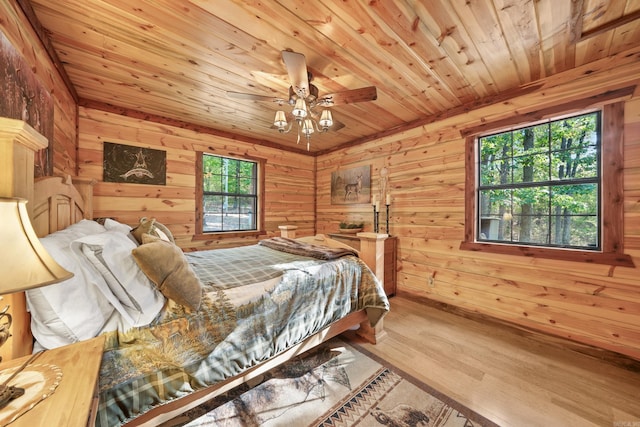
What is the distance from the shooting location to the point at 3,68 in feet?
3.95

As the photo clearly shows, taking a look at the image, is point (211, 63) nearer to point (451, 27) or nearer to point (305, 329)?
point (451, 27)

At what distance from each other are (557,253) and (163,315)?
10.5ft

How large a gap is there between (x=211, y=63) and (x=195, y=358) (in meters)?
2.20

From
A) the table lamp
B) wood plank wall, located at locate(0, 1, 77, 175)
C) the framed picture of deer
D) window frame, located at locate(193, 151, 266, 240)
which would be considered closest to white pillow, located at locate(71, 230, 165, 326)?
the table lamp

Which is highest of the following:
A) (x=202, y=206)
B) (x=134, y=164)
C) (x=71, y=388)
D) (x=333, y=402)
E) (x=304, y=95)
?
(x=304, y=95)

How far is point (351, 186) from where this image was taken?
13.7ft

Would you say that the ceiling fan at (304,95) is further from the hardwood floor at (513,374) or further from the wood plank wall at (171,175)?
the hardwood floor at (513,374)

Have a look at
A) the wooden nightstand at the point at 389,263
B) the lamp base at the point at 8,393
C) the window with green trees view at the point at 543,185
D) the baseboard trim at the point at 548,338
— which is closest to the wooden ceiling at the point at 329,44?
the window with green trees view at the point at 543,185

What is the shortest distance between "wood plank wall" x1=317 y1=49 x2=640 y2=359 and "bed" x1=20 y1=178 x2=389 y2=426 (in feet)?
6.08

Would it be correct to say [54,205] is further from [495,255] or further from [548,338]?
[548,338]

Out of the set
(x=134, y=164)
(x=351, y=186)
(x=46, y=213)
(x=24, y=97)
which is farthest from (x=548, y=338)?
(x=134, y=164)

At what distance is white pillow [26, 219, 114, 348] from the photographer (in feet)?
3.01

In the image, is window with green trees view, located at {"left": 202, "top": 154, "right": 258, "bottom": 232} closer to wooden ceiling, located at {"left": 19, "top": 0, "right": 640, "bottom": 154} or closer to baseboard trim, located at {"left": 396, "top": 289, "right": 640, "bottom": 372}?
wooden ceiling, located at {"left": 19, "top": 0, "right": 640, "bottom": 154}

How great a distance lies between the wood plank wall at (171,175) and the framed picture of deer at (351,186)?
0.85m
